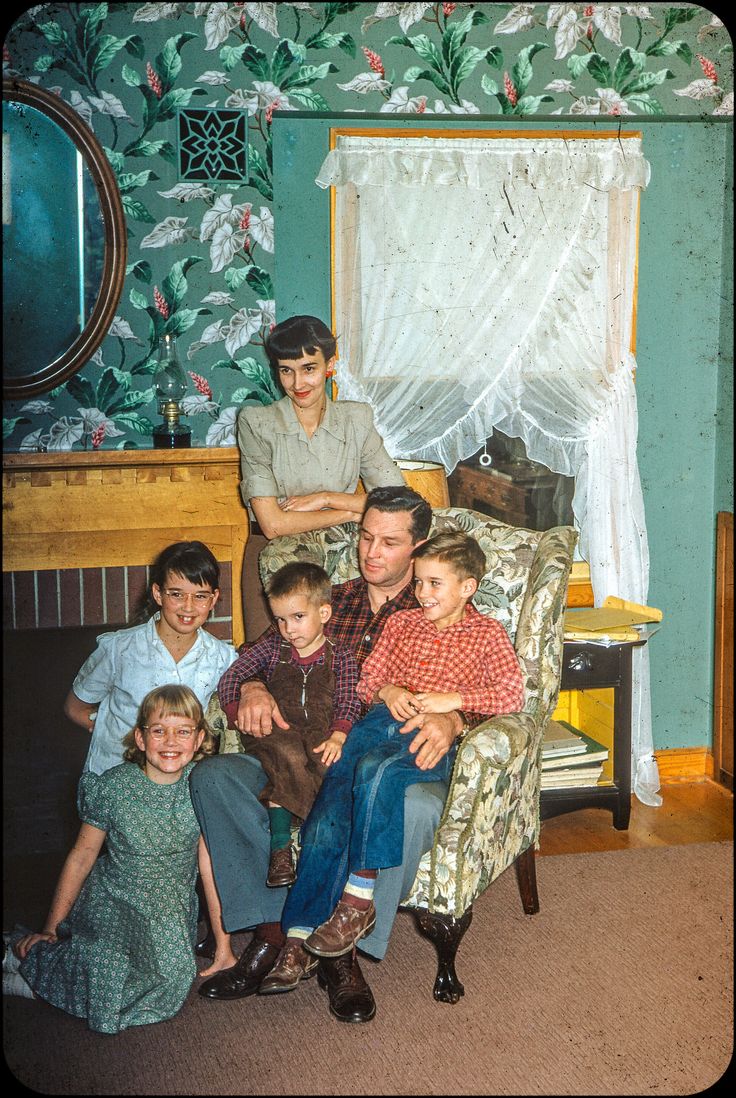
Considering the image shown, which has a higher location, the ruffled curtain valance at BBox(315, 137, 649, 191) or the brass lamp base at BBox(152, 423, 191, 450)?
the ruffled curtain valance at BBox(315, 137, 649, 191)

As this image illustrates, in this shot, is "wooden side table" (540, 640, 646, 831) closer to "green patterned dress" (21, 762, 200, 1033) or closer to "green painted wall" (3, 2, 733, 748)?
"green painted wall" (3, 2, 733, 748)

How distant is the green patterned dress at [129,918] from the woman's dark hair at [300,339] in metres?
1.28

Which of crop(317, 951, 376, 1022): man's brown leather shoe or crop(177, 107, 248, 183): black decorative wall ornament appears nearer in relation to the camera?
crop(317, 951, 376, 1022): man's brown leather shoe

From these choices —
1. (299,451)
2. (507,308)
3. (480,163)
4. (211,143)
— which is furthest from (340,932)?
(480,163)

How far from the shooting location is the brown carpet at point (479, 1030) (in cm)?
226

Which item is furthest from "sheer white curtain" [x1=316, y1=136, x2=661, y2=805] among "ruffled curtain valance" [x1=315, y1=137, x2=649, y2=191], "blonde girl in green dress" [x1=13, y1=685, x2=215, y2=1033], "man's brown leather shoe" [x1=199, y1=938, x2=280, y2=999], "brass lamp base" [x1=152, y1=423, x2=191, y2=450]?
"man's brown leather shoe" [x1=199, y1=938, x2=280, y2=999]

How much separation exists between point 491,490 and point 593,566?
45 centimetres

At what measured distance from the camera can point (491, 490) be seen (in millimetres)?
3846

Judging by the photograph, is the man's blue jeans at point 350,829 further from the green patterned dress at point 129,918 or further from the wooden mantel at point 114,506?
the wooden mantel at point 114,506

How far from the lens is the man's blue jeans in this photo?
2410mm

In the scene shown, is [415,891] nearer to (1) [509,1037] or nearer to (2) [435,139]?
(1) [509,1037]

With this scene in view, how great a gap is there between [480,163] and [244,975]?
8.45 feet

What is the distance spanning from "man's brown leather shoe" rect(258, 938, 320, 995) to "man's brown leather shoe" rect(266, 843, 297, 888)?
0.42 feet

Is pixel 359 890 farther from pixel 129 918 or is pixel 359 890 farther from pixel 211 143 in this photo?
pixel 211 143
